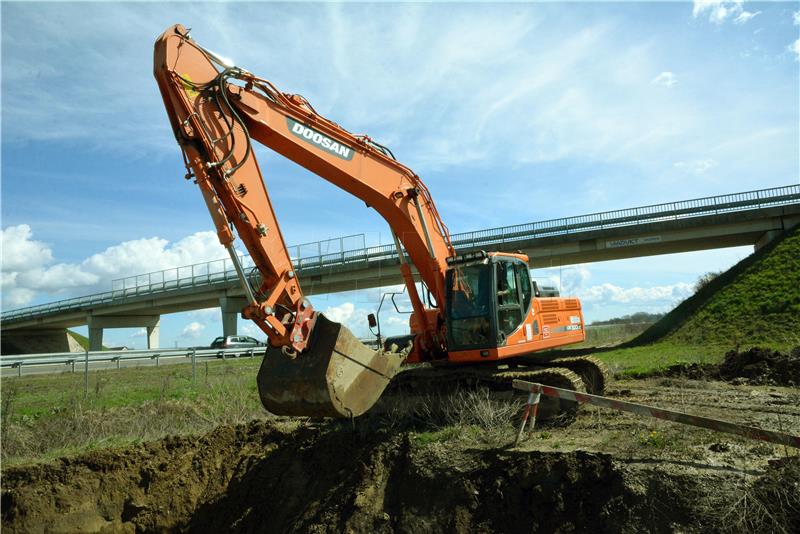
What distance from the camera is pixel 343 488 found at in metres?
6.89

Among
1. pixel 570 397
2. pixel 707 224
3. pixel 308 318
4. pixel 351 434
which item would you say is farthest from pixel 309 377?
pixel 707 224

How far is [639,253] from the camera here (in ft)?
91.8

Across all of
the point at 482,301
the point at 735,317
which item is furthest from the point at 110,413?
the point at 735,317

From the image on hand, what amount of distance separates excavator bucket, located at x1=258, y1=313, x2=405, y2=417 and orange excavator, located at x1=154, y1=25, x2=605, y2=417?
1cm

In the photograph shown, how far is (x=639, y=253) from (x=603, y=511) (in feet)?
81.2

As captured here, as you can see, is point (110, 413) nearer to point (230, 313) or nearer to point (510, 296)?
point (510, 296)

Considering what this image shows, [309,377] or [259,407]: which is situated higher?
[309,377]

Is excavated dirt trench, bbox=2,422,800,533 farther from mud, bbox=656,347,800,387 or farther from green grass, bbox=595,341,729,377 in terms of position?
green grass, bbox=595,341,729,377

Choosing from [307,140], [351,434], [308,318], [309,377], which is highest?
[307,140]

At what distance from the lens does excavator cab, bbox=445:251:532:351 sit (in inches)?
340

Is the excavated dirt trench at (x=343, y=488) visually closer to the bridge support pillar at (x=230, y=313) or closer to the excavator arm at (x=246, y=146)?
the excavator arm at (x=246, y=146)

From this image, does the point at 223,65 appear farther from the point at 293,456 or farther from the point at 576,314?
the point at 576,314

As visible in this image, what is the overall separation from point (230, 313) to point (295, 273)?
3735 centimetres

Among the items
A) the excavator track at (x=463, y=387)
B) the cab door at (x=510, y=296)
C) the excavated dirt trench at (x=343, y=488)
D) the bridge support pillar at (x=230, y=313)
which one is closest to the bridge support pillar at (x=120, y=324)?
the bridge support pillar at (x=230, y=313)
